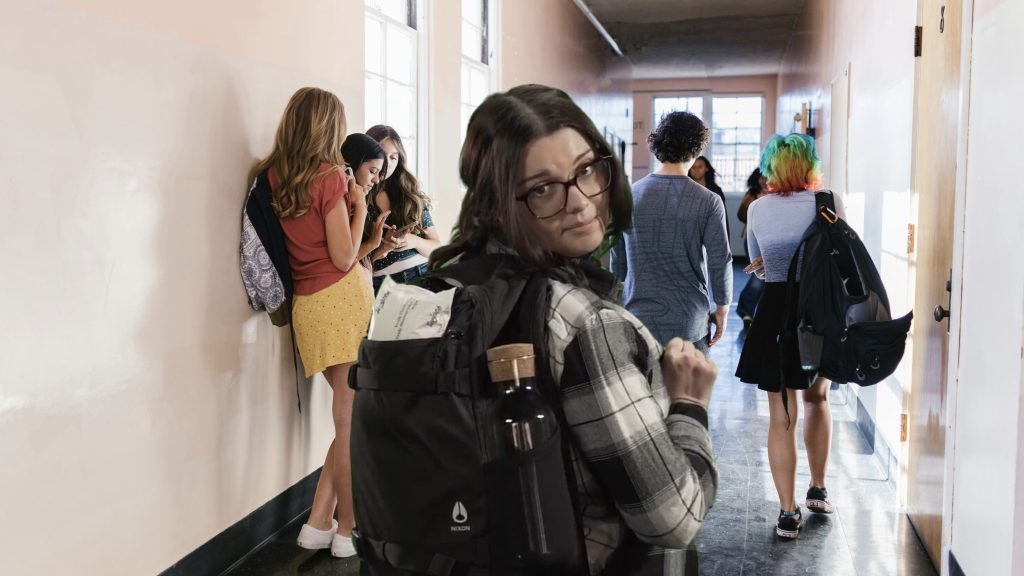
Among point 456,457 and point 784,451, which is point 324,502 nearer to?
point 784,451

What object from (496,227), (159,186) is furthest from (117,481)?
(496,227)

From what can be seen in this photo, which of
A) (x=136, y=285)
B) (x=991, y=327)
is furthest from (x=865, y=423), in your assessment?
(x=136, y=285)

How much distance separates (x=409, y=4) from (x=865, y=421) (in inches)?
135

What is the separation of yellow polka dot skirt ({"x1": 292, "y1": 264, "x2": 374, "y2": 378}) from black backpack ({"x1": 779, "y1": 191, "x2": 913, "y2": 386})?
5.22 feet

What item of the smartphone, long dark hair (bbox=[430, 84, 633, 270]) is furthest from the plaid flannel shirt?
the smartphone

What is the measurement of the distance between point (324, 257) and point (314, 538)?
1021 mm

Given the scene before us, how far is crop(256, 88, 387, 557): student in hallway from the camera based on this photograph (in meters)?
3.23

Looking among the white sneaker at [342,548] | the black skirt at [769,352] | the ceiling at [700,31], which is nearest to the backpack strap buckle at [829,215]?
the black skirt at [769,352]

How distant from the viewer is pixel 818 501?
147 inches

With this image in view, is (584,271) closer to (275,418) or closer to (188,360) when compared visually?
(188,360)

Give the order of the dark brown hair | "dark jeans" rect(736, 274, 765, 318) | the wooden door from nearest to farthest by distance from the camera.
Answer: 1. the wooden door
2. the dark brown hair
3. "dark jeans" rect(736, 274, 765, 318)

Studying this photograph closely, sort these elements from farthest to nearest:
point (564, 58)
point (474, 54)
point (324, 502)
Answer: point (564, 58)
point (474, 54)
point (324, 502)

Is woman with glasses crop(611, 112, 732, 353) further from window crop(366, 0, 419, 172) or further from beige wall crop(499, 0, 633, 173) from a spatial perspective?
beige wall crop(499, 0, 633, 173)

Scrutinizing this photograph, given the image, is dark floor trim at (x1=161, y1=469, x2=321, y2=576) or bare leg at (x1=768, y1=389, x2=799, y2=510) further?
bare leg at (x1=768, y1=389, x2=799, y2=510)
